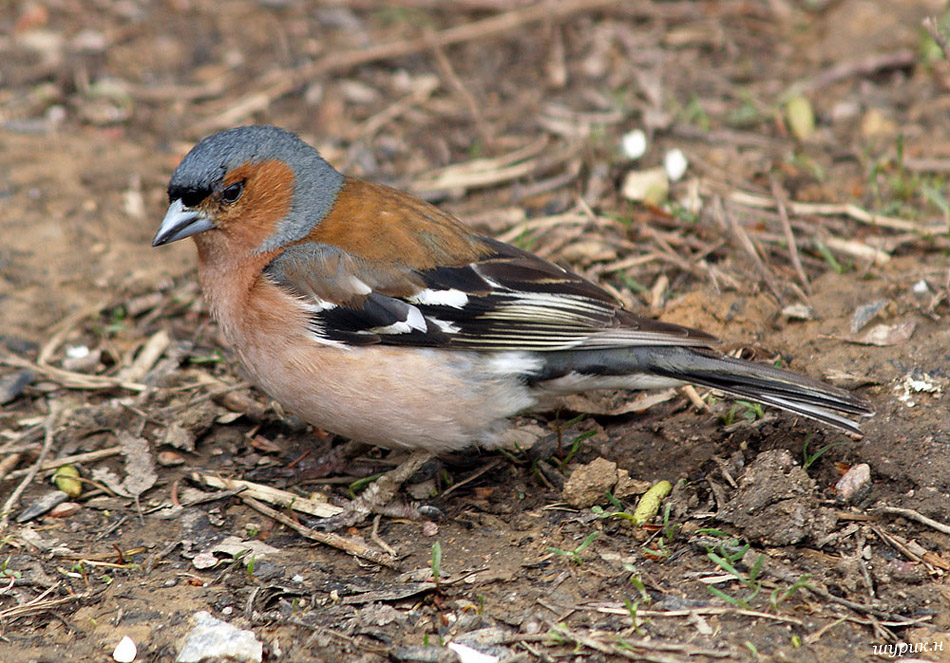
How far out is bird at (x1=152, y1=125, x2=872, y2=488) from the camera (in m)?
4.31

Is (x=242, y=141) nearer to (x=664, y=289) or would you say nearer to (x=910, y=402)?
(x=664, y=289)

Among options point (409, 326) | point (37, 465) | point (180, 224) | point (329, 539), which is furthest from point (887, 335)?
point (37, 465)

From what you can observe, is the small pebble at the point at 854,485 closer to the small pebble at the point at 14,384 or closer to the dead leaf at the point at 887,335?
the dead leaf at the point at 887,335

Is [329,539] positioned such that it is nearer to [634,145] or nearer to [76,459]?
[76,459]

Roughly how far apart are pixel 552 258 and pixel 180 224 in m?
2.23

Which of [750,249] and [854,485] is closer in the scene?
[854,485]

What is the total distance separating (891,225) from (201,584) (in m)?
4.23

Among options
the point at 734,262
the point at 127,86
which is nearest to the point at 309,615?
the point at 734,262

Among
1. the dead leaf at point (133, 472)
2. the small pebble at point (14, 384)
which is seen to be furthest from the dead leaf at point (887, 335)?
the small pebble at point (14, 384)

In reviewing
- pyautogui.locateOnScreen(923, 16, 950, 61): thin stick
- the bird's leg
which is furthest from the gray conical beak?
pyautogui.locateOnScreen(923, 16, 950, 61): thin stick

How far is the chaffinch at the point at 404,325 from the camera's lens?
4.31m

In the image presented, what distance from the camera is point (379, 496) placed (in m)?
4.57

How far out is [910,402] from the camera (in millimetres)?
4461

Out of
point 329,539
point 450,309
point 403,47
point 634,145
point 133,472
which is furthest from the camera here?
point 403,47
